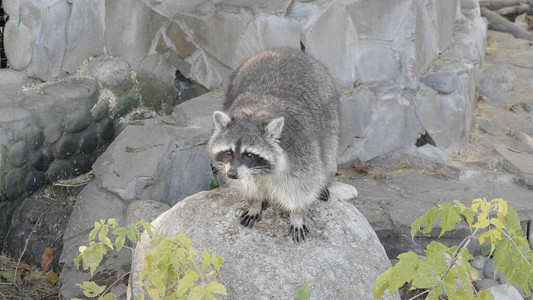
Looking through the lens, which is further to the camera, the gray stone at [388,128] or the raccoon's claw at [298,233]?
the gray stone at [388,128]

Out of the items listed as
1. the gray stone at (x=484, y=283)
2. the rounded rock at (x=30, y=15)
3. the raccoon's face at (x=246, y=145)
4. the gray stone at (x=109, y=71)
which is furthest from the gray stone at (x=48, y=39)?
the gray stone at (x=484, y=283)

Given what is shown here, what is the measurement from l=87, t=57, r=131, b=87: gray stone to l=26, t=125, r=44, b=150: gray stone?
0.70 metres

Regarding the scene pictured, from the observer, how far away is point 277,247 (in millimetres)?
3617

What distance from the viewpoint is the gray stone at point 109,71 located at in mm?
5375

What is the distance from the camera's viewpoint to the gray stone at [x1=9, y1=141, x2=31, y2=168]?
4.73 metres

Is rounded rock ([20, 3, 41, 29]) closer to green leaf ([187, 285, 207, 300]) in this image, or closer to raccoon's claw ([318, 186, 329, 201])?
raccoon's claw ([318, 186, 329, 201])

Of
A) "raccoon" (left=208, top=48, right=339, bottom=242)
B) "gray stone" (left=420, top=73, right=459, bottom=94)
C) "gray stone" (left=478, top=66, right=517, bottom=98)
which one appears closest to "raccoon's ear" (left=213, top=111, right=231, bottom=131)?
"raccoon" (left=208, top=48, right=339, bottom=242)

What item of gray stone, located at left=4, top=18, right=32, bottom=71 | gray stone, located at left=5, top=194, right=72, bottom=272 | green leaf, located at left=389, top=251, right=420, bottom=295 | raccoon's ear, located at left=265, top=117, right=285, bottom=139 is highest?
green leaf, located at left=389, top=251, right=420, bottom=295

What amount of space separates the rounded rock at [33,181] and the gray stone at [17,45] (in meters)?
0.85

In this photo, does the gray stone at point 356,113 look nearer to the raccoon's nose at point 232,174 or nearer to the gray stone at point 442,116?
the gray stone at point 442,116

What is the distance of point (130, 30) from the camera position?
18.1 feet

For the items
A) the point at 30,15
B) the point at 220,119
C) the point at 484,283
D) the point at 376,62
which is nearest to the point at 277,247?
the point at 220,119

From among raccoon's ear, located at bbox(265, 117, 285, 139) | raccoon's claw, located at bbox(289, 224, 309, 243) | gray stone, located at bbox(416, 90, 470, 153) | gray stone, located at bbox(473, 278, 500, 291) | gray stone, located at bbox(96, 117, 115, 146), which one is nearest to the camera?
raccoon's ear, located at bbox(265, 117, 285, 139)

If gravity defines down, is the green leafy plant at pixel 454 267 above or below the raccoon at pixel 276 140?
above
